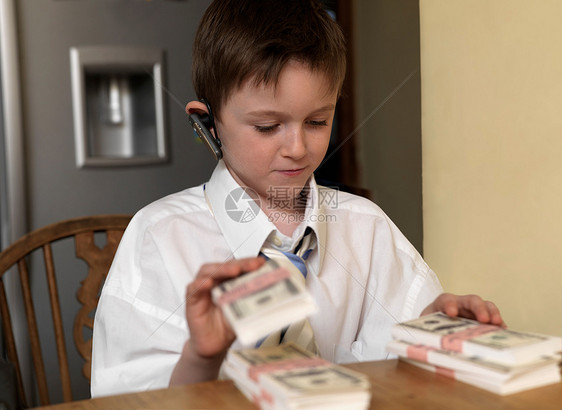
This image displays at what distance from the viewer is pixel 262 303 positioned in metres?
0.57

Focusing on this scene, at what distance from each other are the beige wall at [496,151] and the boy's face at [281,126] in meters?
0.53

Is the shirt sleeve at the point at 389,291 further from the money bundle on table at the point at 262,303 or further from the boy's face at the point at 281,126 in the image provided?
the money bundle on table at the point at 262,303

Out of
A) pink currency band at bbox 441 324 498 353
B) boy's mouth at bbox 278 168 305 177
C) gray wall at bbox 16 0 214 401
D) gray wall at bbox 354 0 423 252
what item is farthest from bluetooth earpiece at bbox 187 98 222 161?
gray wall at bbox 16 0 214 401

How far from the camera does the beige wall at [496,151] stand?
1.24m

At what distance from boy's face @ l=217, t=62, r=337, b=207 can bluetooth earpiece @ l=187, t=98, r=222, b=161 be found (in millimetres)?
21

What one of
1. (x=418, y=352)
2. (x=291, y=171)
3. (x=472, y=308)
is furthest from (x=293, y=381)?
(x=291, y=171)

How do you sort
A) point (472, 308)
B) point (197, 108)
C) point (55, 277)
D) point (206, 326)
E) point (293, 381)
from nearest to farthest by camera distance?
point (293, 381), point (206, 326), point (472, 308), point (197, 108), point (55, 277)

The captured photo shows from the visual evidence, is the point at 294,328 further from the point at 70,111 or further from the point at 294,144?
the point at 70,111

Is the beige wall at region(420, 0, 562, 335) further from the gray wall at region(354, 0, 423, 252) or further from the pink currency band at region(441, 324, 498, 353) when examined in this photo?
the pink currency band at region(441, 324, 498, 353)

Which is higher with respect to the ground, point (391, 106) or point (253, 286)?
point (391, 106)

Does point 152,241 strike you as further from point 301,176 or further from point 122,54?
point 122,54

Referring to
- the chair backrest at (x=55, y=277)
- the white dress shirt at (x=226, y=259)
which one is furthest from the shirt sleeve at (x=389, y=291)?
the chair backrest at (x=55, y=277)

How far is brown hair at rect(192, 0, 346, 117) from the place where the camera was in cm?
93

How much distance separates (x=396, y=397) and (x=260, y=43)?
0.56m
